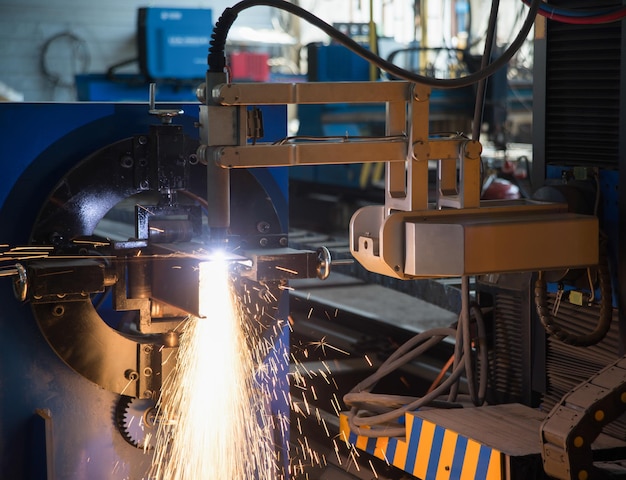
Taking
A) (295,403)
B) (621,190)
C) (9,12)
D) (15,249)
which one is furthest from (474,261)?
(9,12)

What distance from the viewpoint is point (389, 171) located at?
2.63 metres

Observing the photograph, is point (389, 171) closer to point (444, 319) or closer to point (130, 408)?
point (130, 408)

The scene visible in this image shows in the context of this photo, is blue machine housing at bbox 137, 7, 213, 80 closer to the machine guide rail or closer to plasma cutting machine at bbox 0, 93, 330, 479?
plasma cutting machine at bbox 0, 93, 330, 479

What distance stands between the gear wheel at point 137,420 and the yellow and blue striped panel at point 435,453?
901 mm

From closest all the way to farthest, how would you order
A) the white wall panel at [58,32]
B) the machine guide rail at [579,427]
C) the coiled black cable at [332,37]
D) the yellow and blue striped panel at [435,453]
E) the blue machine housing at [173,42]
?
the coiled black cable at [332,37]
the machine guide rail at [579,427]
the yellow and blue striped panel at [435,453]
the blue machine housing at [173,42]
the white wall panel at [58,32]

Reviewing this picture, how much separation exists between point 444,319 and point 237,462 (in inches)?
173

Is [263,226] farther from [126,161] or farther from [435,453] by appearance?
[435,453]

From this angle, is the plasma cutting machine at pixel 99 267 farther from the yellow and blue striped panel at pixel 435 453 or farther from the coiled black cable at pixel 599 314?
the coiled black cable at pixel 599 314

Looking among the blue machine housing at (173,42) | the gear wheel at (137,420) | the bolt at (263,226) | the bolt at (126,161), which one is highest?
the blue machine housing at (173,42)

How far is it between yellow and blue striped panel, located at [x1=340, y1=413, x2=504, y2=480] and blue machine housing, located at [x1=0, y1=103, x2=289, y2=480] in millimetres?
1000

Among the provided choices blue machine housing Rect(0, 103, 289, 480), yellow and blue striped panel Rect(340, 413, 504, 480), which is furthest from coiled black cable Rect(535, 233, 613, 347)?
blue machine housing Rect(0, 103, 289, 480)

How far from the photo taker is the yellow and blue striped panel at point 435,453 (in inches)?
115

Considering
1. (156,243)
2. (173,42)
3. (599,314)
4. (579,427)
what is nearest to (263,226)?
(156,243)

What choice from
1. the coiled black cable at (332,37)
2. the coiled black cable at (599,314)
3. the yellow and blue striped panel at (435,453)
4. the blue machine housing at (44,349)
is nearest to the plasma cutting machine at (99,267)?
the blue machine housing at (44,349)
